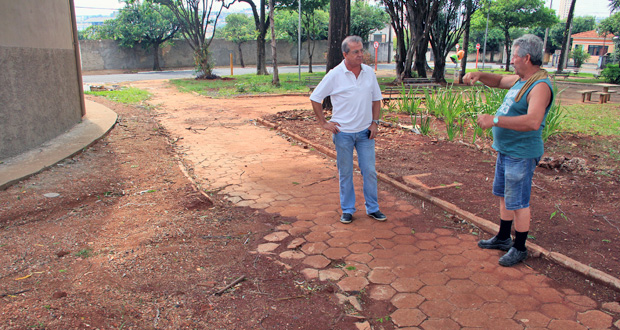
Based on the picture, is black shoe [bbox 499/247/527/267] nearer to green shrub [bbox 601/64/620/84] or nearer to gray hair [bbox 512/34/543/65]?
gray hair [bbox 512/34/543/65]

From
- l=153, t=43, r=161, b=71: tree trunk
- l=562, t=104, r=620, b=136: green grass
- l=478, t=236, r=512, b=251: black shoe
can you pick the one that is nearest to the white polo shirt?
l=478, t=236, r=512, b=251: black shoe

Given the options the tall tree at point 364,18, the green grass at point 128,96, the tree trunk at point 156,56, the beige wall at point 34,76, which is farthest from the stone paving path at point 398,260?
the tall tree at point 364,18

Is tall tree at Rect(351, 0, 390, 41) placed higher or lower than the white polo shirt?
higher

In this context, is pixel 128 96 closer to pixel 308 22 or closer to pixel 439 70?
pixel 439 70

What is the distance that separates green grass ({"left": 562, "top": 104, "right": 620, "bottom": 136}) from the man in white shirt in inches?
225

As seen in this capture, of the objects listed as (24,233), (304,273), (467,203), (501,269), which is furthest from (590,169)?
(24,233)

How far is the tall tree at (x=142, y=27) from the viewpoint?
107 ft

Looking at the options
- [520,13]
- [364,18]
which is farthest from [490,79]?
[364,18]

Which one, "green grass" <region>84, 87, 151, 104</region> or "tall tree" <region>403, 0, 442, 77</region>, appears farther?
"tall tree" <region>403, 0, 442, 77</region>

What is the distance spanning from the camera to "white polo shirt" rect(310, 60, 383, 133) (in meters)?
4.02

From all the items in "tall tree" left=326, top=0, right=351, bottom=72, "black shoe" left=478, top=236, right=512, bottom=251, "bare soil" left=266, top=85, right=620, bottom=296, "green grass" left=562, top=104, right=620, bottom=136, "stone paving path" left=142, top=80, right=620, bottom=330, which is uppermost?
"tall tree" left=326, top=0, right=351, bottom=72

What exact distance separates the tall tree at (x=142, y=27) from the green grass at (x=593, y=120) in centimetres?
2856

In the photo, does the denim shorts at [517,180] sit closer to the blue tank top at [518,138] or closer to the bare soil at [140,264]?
the blue tank top at [518,138]

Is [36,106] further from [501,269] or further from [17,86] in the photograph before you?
[501,269]
